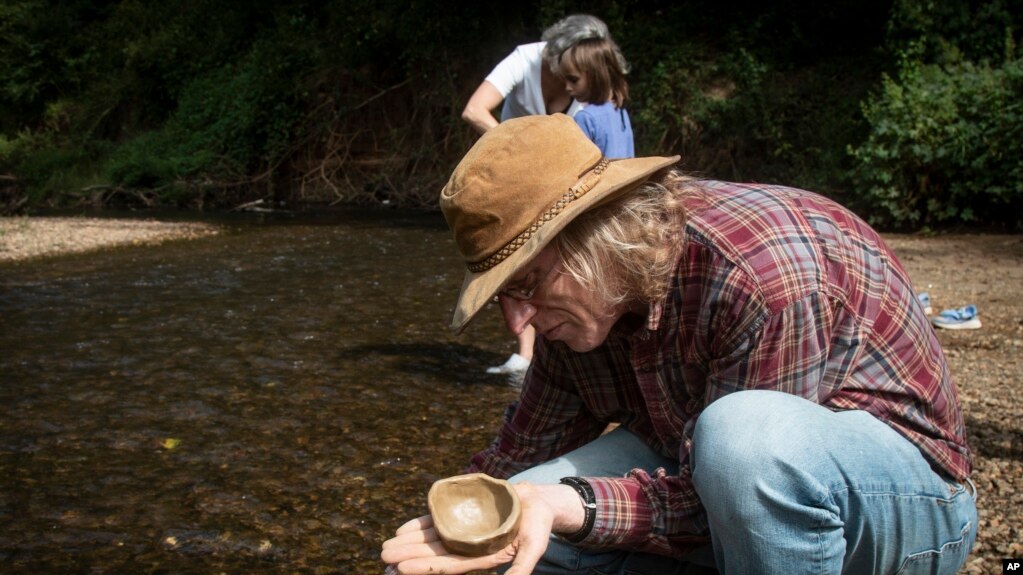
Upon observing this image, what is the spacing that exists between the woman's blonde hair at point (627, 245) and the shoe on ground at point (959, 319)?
13.0 ft

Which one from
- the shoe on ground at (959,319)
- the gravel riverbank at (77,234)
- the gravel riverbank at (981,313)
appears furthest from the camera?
the gravel riverbank at (77,234)

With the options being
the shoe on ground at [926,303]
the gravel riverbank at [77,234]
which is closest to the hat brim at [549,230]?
the shoe on ground at [926,303]

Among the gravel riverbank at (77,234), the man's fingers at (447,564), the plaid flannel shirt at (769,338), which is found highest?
the plaid flannel shirt at (769,338)

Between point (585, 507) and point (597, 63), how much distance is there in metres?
3.00

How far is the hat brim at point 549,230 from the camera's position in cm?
168

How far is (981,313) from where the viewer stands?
18.3 feet

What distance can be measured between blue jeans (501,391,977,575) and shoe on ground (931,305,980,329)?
366cm

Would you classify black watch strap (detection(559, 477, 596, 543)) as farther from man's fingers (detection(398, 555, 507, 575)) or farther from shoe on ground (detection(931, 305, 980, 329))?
shoe on ground (detection(931, 305, 980, 329))

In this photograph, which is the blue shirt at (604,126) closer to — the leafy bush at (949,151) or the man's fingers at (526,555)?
the man's fingers at (526,555)

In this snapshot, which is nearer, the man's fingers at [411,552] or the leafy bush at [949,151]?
the man's fingers at [411,552]

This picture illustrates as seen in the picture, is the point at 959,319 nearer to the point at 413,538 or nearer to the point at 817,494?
the point at 817,494

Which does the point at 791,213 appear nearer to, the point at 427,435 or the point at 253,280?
the point at 427,435

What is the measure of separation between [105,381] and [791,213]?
3.63 m

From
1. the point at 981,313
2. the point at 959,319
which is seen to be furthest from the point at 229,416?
the point at 981,313
